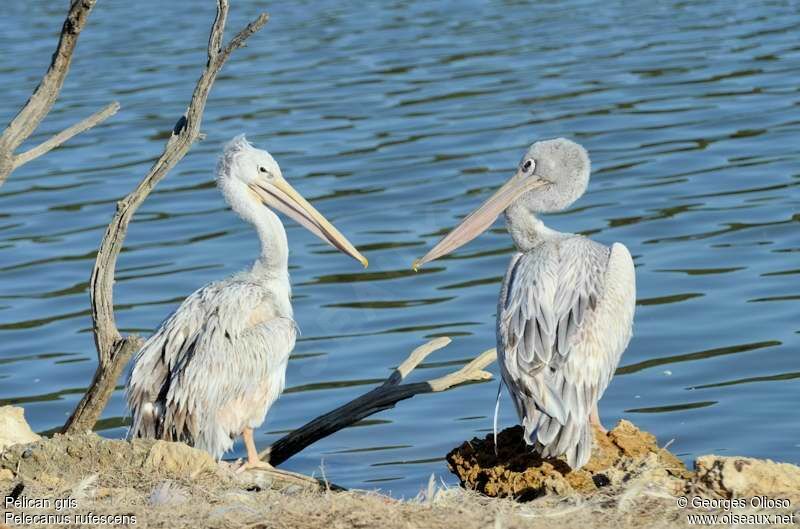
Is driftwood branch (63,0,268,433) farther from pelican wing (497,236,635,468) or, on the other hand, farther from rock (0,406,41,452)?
pelican wing (497,236,635,468)

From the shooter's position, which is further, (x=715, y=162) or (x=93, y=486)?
(x=715, y=162)

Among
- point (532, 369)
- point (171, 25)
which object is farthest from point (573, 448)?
point (171, 25)

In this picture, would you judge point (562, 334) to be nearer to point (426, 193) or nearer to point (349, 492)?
point (349, 492)

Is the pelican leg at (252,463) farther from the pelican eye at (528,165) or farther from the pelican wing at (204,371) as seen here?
the pelican eye at (528,165)

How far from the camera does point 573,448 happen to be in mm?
6332

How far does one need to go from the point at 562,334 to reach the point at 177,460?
5.65 feet

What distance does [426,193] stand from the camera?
13219 mm

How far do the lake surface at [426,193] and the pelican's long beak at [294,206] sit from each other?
126 cm

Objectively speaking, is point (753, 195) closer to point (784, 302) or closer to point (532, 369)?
point (784, 302)

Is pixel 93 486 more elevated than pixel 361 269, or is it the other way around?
pixel 93 486

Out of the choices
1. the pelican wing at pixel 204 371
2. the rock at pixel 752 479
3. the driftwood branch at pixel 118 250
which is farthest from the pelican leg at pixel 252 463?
the rock at pixel 752 479

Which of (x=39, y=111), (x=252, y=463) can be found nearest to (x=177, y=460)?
(x=252, y=463)

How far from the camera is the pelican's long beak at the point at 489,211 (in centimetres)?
764

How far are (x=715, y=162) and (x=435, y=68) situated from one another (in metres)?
5.27
